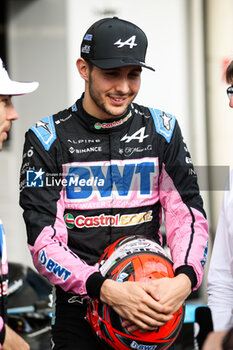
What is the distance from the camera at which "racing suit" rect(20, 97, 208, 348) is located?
3.13 meters

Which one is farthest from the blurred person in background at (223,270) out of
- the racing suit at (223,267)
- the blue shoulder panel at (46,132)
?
the blue shoulder panel at (46,132)

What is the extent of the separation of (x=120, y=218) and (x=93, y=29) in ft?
2.84

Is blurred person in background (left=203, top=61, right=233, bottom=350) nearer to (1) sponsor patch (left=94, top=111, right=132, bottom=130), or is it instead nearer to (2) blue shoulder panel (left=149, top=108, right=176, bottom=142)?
(2) blue shoulder panel (left=149, top=108, right=176, bottom=142)

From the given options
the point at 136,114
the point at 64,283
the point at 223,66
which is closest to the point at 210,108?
the point at 223,66

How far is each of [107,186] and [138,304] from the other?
2.01 ft

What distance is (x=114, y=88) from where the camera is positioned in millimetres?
3131

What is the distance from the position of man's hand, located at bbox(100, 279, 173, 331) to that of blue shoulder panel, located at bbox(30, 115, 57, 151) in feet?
2.36

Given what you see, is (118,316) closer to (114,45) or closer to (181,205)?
(181,205)

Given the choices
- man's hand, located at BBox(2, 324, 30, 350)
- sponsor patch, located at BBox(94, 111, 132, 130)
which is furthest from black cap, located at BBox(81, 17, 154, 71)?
man's hand, located at BBox(2, 324, 30, 350)

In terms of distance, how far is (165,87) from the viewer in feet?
23.6

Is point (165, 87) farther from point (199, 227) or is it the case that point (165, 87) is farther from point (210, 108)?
point (199, 227)

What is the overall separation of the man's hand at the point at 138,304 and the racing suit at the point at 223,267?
0.64 feet

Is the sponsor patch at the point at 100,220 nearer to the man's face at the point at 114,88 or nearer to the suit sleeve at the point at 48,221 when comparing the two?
the suit sleeve at the point at 48,221

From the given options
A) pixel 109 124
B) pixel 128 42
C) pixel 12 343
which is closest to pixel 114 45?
pixel 128 42
